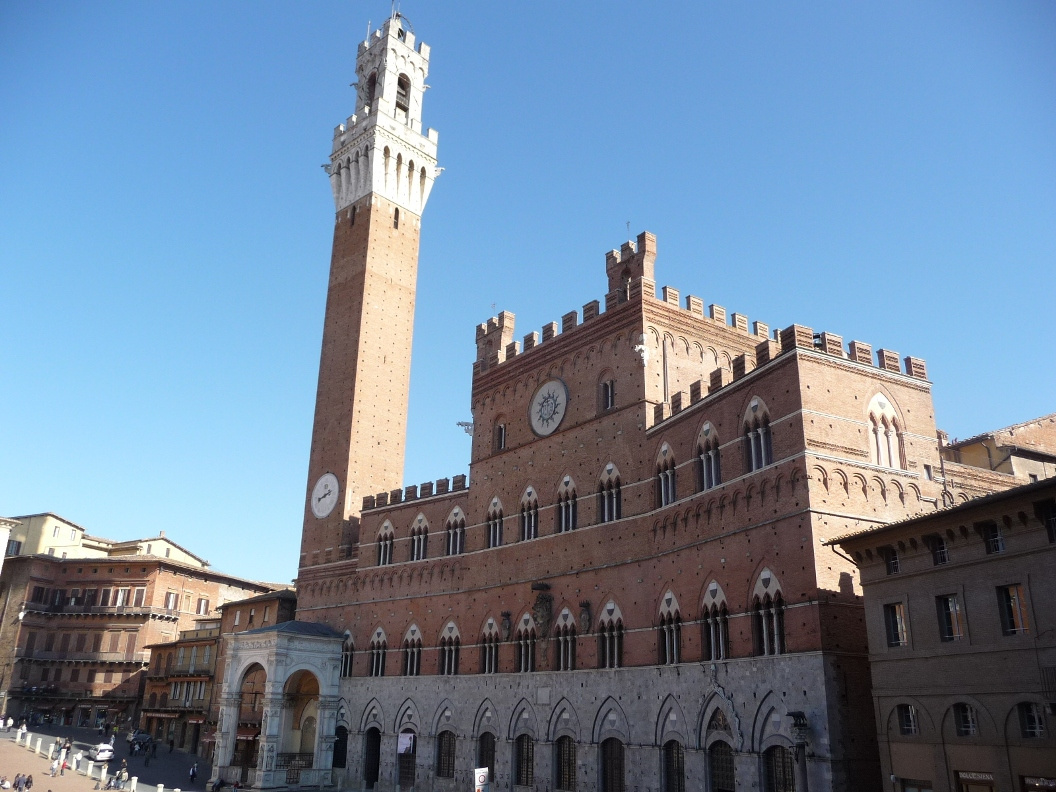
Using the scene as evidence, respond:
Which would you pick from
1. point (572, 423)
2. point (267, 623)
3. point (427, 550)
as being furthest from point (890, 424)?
point (267, 623)

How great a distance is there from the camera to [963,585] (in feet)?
67.4

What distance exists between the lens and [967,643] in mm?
20141

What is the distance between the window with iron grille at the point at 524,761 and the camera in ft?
112

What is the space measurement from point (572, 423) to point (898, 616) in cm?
1670

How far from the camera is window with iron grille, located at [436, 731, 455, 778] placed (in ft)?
125

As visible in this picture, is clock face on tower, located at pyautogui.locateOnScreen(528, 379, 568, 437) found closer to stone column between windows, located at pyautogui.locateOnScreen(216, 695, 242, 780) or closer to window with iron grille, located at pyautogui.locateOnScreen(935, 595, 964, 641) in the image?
window with iron grille, located at pyautogui.locateOnScreen(935, 595, 964, 641)

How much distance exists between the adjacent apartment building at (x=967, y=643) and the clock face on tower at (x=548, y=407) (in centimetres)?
1621

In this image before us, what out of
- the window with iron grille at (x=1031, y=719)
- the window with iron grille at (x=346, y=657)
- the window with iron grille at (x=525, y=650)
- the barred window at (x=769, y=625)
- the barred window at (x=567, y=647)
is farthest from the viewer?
the window with iron grille at (x=346, y=657)

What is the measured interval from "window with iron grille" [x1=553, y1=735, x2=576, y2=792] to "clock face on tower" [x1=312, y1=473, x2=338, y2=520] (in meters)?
20.3

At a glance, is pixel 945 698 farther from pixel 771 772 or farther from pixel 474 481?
pixel 474 481

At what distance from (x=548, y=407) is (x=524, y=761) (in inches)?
559

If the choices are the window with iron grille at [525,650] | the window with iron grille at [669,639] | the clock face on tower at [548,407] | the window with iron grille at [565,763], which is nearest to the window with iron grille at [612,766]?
the window with iron grille at [565,763]

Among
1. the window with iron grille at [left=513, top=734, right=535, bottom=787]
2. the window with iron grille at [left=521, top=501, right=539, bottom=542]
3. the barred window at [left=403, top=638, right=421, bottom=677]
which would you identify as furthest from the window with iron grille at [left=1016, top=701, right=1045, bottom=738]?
the barred window at [left=403, top=638, right=421, bottom=677]

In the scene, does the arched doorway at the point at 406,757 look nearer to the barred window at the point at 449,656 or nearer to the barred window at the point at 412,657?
the barred window at the point at 412,657
